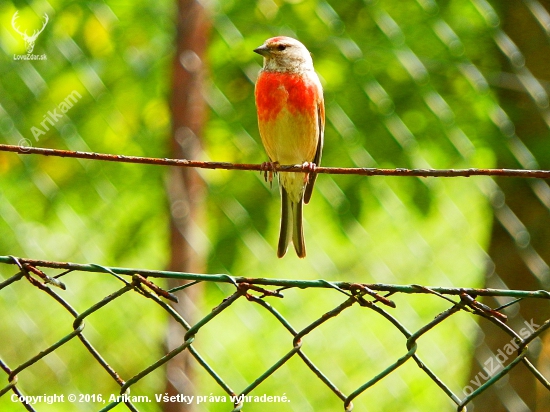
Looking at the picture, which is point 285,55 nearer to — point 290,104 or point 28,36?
point 290,104

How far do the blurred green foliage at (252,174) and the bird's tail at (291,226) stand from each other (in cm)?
19

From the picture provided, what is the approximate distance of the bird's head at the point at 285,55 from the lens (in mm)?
3959

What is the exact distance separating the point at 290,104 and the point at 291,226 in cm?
71

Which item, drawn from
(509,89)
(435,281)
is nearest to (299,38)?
(509,89)

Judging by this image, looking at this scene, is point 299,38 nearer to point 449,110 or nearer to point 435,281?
point 449,110

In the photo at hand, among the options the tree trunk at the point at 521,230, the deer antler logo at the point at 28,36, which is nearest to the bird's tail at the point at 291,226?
the tree trunk at the point at 521,230

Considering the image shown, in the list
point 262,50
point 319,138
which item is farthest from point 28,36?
point 319,138

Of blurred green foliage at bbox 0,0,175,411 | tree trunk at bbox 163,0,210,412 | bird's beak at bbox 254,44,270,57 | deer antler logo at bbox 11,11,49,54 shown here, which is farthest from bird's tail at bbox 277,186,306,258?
deer antler logo at bbox 11,11,49,54

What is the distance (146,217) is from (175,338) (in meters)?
1.26

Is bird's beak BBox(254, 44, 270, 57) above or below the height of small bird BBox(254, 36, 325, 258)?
above

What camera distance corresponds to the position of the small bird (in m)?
3.98

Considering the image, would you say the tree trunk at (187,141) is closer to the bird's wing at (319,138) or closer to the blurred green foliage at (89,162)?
the blurred green foliage at (89,162)

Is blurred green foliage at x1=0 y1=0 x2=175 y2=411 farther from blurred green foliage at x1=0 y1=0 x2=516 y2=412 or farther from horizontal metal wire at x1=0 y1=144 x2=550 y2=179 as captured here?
horizontal metal wire at x1=0 y1=144 x2=550 y2=179

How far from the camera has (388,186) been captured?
166 inches
